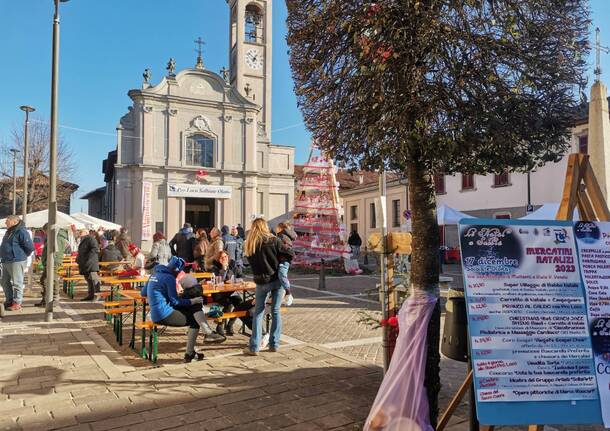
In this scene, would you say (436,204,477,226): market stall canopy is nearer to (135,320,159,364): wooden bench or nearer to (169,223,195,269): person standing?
(169,223,195,269): person standing

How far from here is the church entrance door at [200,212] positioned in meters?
32.0

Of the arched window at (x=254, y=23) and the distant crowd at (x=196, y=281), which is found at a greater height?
the arched window at (x=254, y=23)

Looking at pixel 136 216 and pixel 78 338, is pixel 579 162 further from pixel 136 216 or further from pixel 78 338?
pixel 136 216

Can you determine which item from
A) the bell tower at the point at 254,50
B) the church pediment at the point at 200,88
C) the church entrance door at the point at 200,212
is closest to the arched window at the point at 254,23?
the bell tower at the point at 254,50

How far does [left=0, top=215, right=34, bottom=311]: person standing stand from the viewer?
8656 mm

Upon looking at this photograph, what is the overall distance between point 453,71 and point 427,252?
50.6 inches

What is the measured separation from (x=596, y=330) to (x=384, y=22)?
90.7 inches

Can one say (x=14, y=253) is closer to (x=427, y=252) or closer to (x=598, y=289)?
(x=427, y=252)

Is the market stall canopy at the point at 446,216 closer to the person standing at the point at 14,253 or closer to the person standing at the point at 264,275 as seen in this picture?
the person standing at the point at 264,275

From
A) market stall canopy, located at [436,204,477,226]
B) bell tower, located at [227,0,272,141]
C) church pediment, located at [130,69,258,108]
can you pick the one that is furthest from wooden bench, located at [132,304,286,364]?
bell tower, located at [227,0,272,141]

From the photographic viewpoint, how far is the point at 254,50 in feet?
122

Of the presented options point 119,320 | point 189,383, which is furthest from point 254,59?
point 189,383

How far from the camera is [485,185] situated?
24.7m

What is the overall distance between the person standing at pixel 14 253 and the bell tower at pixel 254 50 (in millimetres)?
28415
